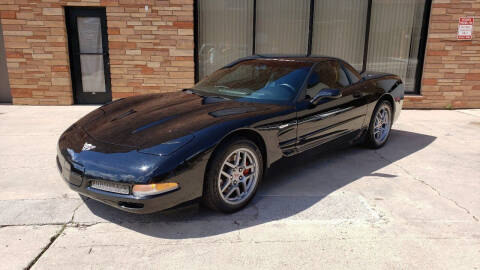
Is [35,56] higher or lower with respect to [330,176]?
higher

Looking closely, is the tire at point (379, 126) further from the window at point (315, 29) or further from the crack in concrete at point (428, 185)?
the window at point (315, 29)

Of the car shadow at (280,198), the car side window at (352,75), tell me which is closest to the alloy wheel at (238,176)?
the car shadow at (280,198)

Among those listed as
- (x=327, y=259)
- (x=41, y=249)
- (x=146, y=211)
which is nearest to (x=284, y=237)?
(x=327, y=259)

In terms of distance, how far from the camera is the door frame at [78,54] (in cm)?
814

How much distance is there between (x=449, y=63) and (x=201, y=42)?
5799mm

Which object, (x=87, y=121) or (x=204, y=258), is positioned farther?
(x=87, y=121)

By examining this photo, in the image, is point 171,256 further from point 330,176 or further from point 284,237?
point 330,176

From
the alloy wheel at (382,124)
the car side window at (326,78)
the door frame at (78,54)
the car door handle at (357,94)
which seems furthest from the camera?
the door frame at (78,54)

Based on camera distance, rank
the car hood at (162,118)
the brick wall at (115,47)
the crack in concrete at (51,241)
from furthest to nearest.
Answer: the brick wall at (115,47) → the car hood at (162,118) → the crack in concrete at (51,241)

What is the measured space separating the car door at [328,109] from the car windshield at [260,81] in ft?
0.52

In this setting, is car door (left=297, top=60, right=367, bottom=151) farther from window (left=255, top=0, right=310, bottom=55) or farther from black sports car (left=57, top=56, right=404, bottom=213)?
window (left=255, top=0, right=310, bottom=55)

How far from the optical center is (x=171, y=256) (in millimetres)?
2582

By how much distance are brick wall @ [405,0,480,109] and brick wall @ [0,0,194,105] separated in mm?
5501

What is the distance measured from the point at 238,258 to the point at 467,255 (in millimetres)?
1650
